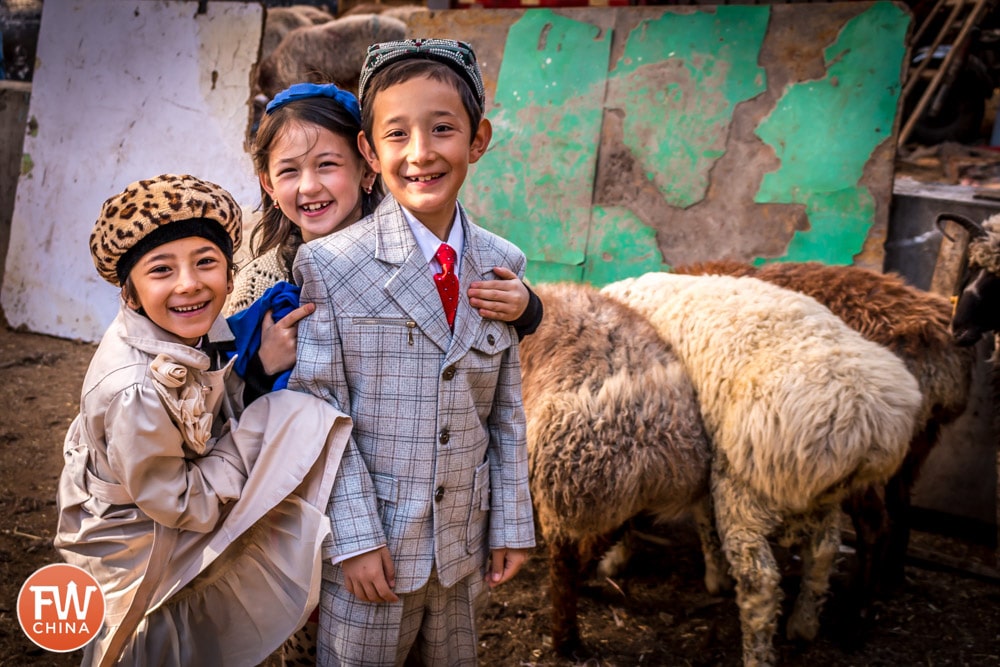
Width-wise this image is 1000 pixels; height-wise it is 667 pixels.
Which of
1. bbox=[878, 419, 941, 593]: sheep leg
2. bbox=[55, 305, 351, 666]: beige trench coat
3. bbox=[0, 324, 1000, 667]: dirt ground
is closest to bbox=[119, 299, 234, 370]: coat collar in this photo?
bbox=[55, 305, 351, 666]: beige trench coat

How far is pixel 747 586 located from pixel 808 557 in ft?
1.54

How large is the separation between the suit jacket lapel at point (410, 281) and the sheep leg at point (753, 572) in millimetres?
1644

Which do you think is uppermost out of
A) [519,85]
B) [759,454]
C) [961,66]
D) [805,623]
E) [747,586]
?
[961,66]

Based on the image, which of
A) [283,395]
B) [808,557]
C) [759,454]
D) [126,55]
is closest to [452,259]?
[283,395]

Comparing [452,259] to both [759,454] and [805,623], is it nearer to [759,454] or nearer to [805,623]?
[759,454]

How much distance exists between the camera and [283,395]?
5.16 feet

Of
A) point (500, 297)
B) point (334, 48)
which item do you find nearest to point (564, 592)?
point (500, 297)

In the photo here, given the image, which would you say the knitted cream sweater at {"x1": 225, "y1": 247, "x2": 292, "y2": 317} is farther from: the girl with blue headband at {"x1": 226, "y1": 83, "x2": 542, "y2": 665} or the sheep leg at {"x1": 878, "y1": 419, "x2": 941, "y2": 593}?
the sheep leg at {"x1": 878, "y1": 419, "x2": 941, "y2": 593}

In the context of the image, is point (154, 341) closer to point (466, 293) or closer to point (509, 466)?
point (466, 293)

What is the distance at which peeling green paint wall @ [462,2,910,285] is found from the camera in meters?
4.20

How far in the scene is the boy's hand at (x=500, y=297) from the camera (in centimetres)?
168

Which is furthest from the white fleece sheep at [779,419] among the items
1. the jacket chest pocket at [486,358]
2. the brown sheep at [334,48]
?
the brown sheep at [334,48]

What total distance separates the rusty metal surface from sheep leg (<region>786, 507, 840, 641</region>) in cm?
188

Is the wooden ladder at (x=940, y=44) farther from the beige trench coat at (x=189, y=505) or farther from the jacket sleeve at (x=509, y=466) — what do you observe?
the beige trench coat at (x=189, y=505)
